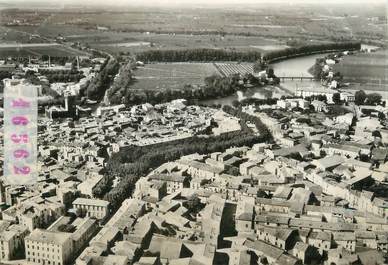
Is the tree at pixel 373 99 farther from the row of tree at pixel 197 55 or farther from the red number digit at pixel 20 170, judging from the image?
the red number digit at pixel 20 170

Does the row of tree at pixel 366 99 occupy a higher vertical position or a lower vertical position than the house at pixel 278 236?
higher

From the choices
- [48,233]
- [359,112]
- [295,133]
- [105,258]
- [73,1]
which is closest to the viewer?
[105,258]

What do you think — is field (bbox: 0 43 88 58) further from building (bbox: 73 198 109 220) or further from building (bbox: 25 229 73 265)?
building (bbox: 25 229 73 265)

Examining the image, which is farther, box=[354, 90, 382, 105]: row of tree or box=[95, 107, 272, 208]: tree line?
box=[354, 90, 382, 105]: row of tree

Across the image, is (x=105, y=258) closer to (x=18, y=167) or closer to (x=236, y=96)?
(x=18, y=167)

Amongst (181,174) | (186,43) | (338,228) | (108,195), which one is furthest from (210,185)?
(186,43)

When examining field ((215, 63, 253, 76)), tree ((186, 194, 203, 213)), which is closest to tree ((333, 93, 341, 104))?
field ((215, 63, 253, 76))

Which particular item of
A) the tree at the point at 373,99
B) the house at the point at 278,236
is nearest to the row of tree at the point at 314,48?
the tree at the point at 373,99
